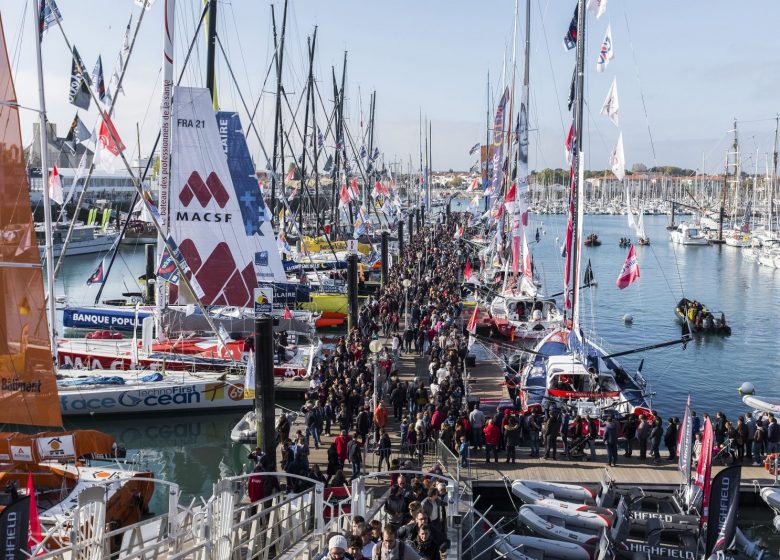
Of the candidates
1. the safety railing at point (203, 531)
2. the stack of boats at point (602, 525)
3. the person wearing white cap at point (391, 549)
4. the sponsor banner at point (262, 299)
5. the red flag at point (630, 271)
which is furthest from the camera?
the sponsor banner at point (262, 299)

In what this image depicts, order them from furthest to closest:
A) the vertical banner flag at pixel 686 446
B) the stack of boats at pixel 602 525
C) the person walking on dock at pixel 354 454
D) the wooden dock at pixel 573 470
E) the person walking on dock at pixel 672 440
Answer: the person walking on dock at pixel 672 440
the wooden dock at pixel 573 470
the person walking on dock at pixel 354 454
the vertical banner flag at pixel 686 446
the stack of boats at pixel 602 525

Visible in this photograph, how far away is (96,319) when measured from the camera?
37281 mm

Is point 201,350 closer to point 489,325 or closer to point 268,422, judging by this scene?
point 268,422

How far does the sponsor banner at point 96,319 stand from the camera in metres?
36.9

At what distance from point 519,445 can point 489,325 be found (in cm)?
1463

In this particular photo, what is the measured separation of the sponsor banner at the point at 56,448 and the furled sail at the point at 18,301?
243 cm

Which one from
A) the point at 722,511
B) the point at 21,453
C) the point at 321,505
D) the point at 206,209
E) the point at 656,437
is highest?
the point at 206,209

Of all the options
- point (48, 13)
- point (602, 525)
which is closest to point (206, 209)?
point (48, 13)

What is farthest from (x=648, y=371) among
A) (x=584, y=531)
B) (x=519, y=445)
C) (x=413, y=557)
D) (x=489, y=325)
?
(x=413, y=557)

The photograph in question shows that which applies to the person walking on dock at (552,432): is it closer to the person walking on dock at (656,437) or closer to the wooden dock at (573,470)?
the wooden dock at (573,470)

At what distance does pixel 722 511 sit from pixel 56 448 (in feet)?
39.6

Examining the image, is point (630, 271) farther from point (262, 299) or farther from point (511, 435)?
point (262, 299)

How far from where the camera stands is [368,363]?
26.6m

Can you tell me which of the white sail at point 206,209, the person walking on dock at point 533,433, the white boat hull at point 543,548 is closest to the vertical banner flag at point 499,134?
the white sail at point 206,209
